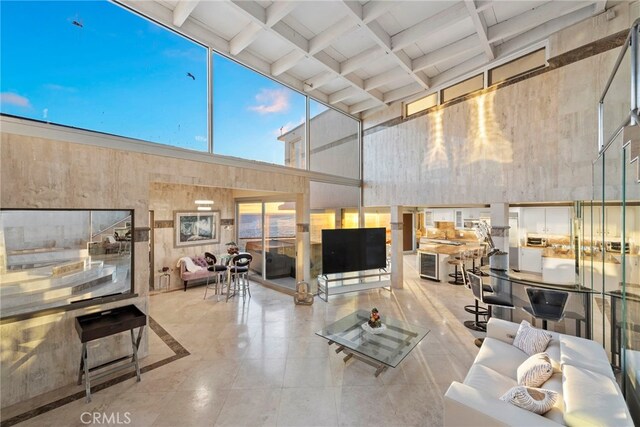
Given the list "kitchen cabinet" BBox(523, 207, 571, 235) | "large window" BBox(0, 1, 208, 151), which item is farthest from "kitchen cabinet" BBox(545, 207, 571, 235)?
"large window" BBox(0, 1, 208, 151)

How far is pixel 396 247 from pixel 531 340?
142 inches

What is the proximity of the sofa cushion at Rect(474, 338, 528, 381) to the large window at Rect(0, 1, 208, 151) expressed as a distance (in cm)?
462

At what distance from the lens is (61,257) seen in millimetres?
→ 2717

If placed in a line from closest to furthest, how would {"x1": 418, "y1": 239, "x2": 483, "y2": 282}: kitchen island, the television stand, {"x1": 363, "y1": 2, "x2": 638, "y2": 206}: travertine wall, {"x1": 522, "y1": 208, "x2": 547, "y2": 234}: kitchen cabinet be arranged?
1. {"x1": 363, "y1": 2, "x2": 638, "y2": 206}: travertine wall
2. the television stand
3. {"x1": 418, "y1": 239, "x2": 483, "y2": 282}: kitchen island
4. {"x1": 522, "y1": 208, "x2": 547, "y2": 234}: kitchen cabinet

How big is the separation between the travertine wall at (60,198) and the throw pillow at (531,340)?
4.58 m

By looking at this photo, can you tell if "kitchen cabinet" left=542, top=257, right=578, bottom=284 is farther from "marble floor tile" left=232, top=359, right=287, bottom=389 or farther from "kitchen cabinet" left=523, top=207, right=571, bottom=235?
"marble floor tile" left=232, top=359, right=287, bottom=389

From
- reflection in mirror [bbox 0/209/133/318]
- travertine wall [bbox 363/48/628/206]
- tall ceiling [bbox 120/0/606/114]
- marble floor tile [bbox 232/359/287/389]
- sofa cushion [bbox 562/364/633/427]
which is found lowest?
marble floor tile [bbox 232/359/287/389]

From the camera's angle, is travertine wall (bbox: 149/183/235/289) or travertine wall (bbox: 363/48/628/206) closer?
travertine wall (bbox: 363/48/628/206)

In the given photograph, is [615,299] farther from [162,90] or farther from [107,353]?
[162,90]

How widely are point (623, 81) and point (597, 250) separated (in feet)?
6.78

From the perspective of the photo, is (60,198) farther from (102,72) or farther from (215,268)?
(215,268)

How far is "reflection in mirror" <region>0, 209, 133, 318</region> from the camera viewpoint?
241cm

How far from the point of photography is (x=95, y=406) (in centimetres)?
243

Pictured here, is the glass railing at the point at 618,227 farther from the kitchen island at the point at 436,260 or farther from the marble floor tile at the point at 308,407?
the kitchen island at the point at 436,260
